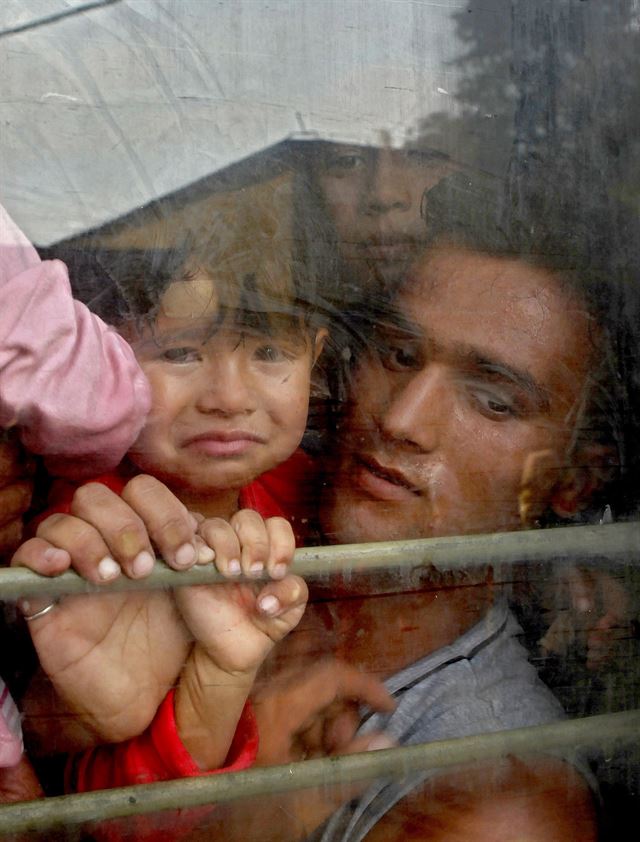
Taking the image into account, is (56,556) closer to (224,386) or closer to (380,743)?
(224,386)

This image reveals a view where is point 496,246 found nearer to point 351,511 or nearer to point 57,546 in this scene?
point 351,511

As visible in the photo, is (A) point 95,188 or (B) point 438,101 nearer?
(A) point 95,188

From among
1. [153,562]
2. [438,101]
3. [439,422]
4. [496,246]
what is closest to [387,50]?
[438,101]

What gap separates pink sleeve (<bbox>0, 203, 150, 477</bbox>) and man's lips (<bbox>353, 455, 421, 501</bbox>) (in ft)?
0.69

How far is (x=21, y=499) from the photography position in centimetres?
75

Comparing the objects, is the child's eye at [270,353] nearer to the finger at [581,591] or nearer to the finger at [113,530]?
the finger at [113,530]

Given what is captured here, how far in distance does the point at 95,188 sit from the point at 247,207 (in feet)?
0.40

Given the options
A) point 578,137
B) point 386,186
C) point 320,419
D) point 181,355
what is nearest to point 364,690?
point 320,419

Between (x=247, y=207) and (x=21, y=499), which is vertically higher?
(x=247, y=207)

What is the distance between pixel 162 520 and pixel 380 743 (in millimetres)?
315

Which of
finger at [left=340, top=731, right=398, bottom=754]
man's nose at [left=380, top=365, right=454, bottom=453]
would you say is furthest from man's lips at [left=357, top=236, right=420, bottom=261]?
finger at [left=340, top=731, right=398, bottom=754]

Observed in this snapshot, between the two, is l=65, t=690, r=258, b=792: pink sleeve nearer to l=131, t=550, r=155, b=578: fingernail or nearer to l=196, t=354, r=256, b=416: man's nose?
l=131, t=550, r=155, b=578: fingernail

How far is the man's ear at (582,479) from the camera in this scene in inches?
37.3

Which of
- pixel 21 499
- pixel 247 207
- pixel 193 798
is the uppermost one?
pixel 247 207
